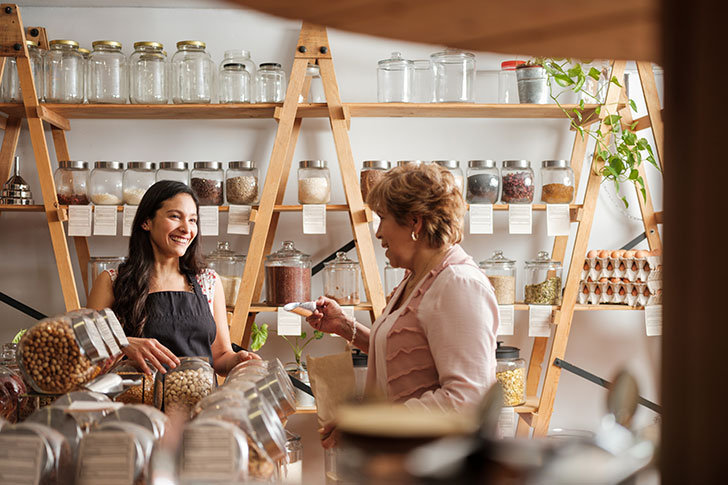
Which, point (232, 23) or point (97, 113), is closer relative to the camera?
point (97, 113)

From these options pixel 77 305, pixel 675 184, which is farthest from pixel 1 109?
pixel 675 184

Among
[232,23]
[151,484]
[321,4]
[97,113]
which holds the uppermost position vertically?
[232,23]

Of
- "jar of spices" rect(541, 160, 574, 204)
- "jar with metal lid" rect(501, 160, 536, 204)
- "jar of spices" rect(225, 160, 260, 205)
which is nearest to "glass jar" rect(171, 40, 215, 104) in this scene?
"jar of spices" rect(225, 160, 260, 205)

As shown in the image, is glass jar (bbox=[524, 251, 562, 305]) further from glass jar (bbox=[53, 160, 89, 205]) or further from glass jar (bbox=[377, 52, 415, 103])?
glass jar (bbox=[53, 160, 89, 205])

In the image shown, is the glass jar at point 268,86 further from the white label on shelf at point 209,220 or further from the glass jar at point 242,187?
the white label on shelf at point 209,220

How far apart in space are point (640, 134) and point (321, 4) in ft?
10.3

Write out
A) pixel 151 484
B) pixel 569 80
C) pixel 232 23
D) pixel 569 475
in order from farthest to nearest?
pixel 232 23, pixel 569 80, pixel 151 484, pixel 569 475

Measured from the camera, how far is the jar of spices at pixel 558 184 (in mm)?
2957

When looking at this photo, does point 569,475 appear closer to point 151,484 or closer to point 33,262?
point 151,484

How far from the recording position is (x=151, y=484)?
630 mm

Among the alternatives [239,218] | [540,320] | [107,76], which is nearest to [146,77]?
[107,76]

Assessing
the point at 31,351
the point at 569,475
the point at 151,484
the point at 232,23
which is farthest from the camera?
the point at 232,23

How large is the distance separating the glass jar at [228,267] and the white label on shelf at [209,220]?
6.0 inches

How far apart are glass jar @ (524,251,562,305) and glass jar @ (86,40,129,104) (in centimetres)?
184
